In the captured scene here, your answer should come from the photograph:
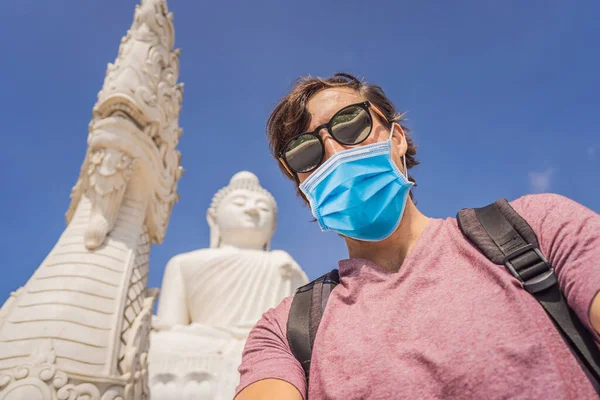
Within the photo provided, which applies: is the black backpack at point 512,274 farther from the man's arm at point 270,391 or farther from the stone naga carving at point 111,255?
the stone naga carving at point 111,255

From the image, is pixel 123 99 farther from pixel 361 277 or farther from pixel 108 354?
pixel 361 277

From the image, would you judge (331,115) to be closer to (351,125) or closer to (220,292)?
(351,125)

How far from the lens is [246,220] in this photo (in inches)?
322

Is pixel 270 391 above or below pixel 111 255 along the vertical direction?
below

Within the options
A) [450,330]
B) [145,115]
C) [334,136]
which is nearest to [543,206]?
[450,330]

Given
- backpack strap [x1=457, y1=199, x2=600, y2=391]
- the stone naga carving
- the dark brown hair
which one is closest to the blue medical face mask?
the dark brown hair

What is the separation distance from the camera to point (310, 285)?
147 centimetres

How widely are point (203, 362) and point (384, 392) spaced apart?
448cm

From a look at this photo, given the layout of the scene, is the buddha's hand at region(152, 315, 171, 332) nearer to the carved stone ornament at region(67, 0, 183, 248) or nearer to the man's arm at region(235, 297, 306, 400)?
the carved stone ornament at region(67, 0, 183, 248)

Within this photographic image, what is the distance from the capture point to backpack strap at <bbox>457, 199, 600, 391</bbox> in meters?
0.97

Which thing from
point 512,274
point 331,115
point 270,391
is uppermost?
point 331,115

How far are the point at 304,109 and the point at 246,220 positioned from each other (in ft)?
21.6

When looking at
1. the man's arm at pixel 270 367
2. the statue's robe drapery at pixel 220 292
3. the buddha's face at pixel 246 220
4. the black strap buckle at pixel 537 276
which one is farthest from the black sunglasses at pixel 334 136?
the buddha's face at pixel 246 220

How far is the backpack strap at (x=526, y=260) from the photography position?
38.1 inches
